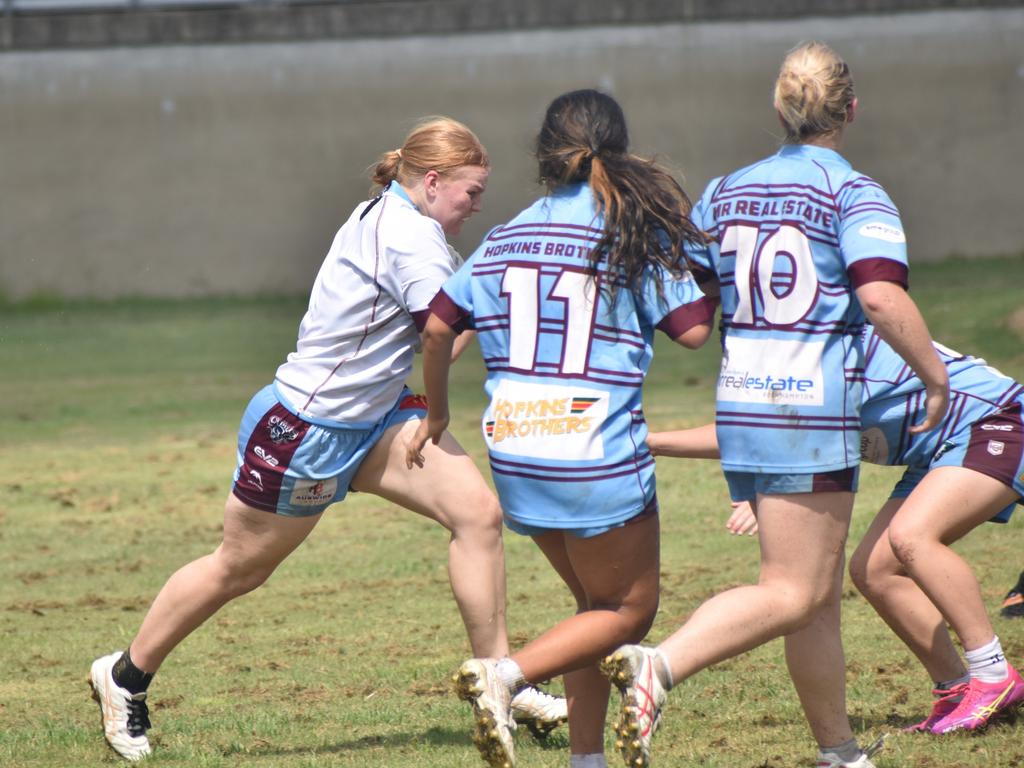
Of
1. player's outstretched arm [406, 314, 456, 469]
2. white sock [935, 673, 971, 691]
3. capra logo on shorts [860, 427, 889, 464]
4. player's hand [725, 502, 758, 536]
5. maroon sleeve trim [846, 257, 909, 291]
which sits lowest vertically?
white sock [935, 673, 971, 691]

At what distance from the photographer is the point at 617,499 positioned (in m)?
3.77

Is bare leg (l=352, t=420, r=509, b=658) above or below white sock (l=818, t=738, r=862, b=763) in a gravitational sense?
above

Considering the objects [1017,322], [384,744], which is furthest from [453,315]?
[1017,322]

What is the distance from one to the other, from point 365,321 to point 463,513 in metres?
0.70

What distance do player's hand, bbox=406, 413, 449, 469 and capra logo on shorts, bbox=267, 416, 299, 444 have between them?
42 cm

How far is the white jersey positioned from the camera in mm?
4719

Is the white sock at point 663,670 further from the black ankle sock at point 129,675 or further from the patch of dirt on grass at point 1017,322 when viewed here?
the patch of dirt on grass at point 1017,322

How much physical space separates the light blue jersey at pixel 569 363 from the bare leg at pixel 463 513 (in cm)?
89

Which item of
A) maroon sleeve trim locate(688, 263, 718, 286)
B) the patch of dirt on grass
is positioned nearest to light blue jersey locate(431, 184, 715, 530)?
maroon sleeve trim locate(688, 263, 718, 286)

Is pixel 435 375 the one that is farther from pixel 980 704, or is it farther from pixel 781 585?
pixel 980 704

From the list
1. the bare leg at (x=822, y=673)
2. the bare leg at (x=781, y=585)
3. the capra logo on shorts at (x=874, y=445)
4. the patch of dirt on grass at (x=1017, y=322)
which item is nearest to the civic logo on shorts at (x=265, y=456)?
the bare leg at (x=781, y=585)

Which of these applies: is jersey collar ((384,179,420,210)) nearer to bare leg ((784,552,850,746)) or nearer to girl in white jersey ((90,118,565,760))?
girl in white jersey ((90,118,565,760))

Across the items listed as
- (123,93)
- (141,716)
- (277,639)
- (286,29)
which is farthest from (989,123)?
(141,716)

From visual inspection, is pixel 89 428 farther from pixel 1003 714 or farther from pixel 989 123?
pixel 989 123
